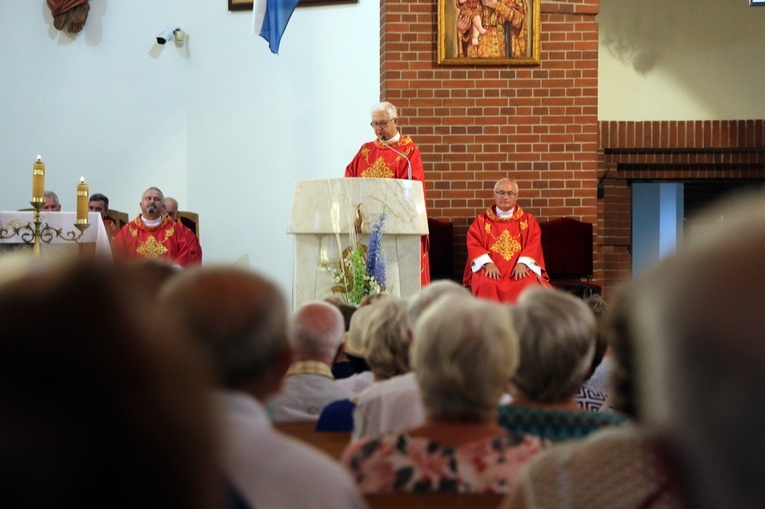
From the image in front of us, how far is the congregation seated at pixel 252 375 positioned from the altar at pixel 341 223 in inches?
214

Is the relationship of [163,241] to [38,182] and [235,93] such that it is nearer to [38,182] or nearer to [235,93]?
[235,93]

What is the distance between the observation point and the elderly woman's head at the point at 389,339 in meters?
2.91

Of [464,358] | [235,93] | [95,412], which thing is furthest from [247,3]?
[95,412]

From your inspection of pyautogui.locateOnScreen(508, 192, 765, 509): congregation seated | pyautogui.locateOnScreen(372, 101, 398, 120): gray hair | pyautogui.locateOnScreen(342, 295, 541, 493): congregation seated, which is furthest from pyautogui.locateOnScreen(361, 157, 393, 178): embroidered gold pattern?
pyautogui.locateOnScreen(508, 192, 765, 509): congregation seated

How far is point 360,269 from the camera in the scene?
6.85m

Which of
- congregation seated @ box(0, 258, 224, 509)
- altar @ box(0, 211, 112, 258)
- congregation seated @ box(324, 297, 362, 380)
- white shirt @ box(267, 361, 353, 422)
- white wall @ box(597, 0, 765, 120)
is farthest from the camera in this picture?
white wall @ box(597, 0, 765, 120)

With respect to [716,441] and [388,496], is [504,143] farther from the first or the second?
[716,441]

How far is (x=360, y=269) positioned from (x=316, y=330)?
12.8ft

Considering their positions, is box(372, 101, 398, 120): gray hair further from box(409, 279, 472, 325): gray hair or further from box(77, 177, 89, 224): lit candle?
box(409, 279, 472, 325): gray hair

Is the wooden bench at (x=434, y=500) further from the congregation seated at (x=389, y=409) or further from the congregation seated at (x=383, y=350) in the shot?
the congregation seated at (x=383, y=350)

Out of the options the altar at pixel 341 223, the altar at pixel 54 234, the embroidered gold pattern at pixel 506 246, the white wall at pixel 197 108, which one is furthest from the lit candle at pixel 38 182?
the white wall at pixel 197 108

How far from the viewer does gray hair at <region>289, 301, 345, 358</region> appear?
2.96 m

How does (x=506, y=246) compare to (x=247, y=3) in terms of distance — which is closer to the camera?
(x=506, y=246)

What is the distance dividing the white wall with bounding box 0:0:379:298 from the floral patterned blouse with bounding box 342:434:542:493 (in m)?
8.93
